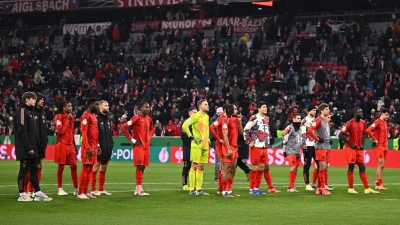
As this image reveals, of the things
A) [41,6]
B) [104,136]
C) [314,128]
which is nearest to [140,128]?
[104,136]

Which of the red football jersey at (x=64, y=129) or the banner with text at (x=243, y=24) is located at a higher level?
the banner with text at (x=243, y=24)

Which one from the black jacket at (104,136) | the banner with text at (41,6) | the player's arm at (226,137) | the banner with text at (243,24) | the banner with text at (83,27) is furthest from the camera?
the banner with text at (83,27)

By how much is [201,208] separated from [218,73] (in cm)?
3258

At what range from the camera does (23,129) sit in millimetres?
17531

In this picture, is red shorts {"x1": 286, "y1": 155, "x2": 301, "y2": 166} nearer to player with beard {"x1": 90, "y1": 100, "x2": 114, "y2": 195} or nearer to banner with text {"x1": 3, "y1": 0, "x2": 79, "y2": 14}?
player with beard {"x1": 90, "y1": 100, "x2": 114, "y2": 195}

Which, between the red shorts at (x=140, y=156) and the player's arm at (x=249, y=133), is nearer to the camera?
the red shorts at (x=140, y=156)

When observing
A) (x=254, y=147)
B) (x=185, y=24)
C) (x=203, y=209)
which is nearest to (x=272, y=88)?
(x=185, y=24)

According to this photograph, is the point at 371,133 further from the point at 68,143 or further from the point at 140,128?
the point at 68,143

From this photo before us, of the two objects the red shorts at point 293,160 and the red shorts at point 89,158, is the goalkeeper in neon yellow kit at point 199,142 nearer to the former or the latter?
the red shorts at point 89,158

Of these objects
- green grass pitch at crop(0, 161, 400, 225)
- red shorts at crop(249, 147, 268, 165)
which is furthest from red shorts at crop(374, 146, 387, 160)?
red shorts at crop(249, 147, 268, 165)

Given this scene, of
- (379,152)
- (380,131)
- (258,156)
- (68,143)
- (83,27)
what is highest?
(83,27)

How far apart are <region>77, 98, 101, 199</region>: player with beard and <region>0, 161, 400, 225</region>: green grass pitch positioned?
0.50 meters

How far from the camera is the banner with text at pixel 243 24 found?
5259 cm

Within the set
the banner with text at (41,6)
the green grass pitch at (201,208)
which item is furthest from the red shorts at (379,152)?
the banner with text at (41,6)
